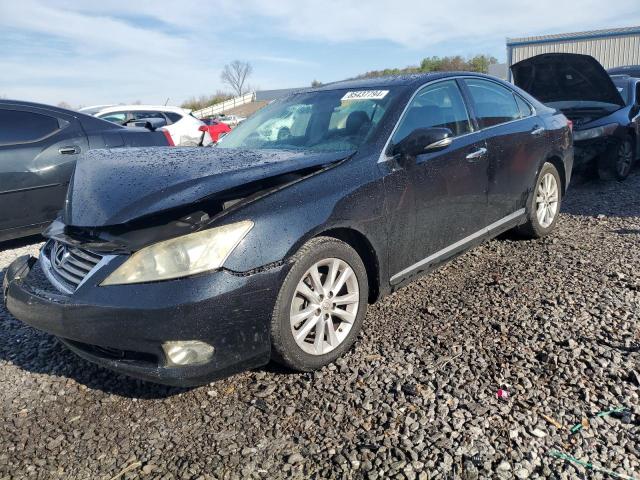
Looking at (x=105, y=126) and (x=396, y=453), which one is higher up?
(x=105, y=126)

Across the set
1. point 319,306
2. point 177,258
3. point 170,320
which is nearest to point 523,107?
point 319,306

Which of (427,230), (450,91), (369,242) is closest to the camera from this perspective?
(369,242)

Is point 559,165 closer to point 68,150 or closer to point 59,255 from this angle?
point 59,255

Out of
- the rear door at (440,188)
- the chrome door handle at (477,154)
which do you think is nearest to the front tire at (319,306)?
the rear door at (440,188)

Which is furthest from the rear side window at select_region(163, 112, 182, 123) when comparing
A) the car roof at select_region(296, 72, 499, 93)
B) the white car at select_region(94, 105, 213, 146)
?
the car roof at select_region(296, 72, 499, 93)

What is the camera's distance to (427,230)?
338 centimetres

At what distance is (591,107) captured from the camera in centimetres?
708

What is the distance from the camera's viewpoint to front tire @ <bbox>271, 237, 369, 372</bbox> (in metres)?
2.57

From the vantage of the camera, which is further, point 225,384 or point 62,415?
point 225,384

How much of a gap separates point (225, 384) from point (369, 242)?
3.62ft

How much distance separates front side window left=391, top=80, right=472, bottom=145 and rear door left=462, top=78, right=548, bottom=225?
178 mm

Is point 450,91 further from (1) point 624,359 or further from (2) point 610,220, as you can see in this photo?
(2) point 610,220

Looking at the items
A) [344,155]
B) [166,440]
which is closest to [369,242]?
[344,155]

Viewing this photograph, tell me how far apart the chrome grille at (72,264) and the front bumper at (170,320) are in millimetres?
99
